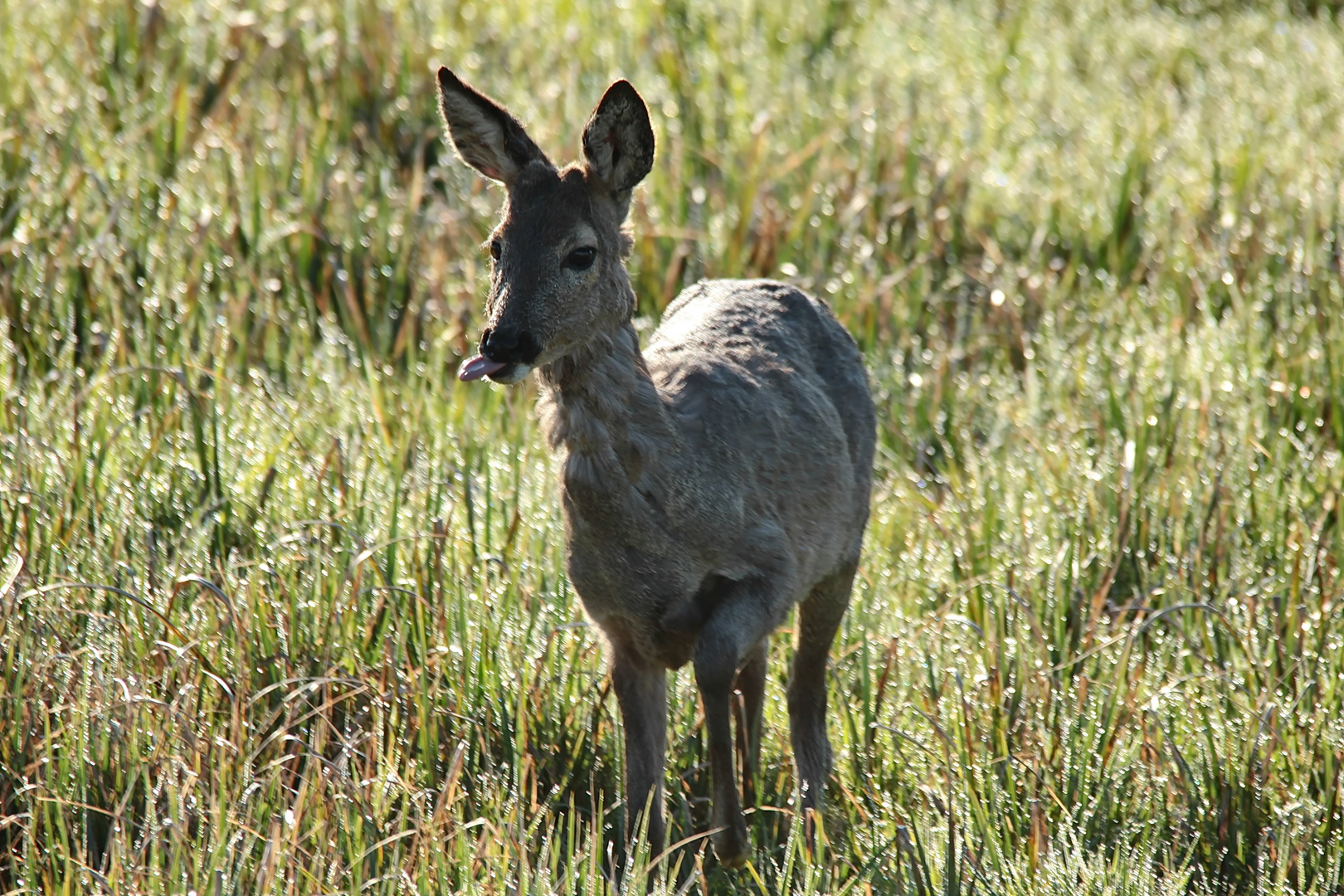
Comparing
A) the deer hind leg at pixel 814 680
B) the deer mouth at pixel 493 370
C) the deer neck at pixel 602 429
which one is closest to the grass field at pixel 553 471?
the deer hind leg at pixel 814 680

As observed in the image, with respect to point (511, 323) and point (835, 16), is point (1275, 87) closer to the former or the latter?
point (835, 16)

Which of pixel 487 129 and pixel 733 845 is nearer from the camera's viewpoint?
pixel 487 129

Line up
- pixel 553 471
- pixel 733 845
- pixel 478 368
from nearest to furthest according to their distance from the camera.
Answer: pixel 478 368 < pixel 733 845 < pixel 553 471

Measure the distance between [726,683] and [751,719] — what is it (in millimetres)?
782

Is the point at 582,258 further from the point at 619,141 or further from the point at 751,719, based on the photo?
the point at 751,719

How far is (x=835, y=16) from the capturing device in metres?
11.2

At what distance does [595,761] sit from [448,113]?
6.29ft

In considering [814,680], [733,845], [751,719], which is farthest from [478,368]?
[814,680]

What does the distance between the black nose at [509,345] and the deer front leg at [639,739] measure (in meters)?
0.97

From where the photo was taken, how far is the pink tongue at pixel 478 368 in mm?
3490

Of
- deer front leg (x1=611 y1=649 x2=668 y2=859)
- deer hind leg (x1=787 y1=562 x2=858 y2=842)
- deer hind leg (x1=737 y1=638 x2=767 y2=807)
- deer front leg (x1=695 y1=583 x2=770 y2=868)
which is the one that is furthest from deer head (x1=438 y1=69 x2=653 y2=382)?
deer hind leg (x1=787 y1=562 x2=858 y2=842)

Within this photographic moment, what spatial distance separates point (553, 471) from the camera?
581 cm

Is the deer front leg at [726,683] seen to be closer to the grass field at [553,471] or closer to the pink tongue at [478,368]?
the grass field at [553,471]

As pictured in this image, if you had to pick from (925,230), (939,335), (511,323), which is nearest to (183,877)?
(511,323)
